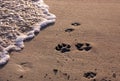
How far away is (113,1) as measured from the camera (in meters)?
4.73

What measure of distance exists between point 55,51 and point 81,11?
1008 millimetres

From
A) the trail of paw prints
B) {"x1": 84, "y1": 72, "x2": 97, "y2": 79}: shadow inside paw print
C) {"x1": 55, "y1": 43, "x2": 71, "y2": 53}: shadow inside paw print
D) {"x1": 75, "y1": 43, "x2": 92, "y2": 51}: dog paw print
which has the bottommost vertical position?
the trail of paw prints

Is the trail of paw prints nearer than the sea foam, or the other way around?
the trail of paw prints

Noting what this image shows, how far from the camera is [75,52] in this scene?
3764 millimetres

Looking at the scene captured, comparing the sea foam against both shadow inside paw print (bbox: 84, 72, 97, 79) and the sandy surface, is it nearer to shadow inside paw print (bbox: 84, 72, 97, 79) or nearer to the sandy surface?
the sandy surface

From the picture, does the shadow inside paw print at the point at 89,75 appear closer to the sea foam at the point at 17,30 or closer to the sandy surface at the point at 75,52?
the sandy surface at the point at 75,52


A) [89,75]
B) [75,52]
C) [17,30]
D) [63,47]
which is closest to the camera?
[89,75]

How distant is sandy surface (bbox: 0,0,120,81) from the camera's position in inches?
137

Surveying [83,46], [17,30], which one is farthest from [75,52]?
[17,30]

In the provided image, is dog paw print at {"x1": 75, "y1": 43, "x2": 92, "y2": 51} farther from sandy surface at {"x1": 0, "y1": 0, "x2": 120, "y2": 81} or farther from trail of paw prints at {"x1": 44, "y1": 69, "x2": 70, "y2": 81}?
trail of paw prints at {"x1": 44, "y1": 69, "x2": 70, "y2": 81}

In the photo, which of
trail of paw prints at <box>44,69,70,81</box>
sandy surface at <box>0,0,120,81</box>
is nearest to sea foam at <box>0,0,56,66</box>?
sandy surface at <box>0,0,120,81</box>

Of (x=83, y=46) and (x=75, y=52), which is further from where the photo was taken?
(x=83, y=46)

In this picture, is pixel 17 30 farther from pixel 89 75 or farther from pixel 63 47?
pixel 89 75

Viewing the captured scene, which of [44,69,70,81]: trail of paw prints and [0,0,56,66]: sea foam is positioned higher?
[0,0,56,66]: sea foam
